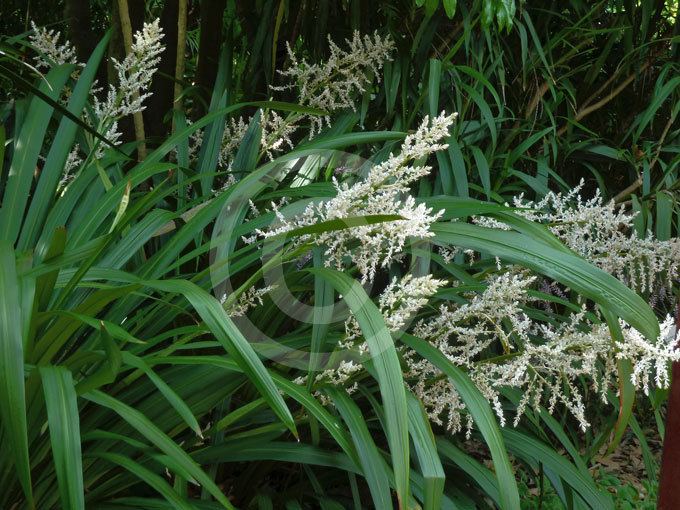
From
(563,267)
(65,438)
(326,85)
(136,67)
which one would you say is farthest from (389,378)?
(326,85)

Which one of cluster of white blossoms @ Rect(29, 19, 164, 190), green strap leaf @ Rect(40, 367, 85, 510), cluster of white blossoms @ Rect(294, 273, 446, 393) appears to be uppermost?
cluster of white blossoms @ Rect(29, 19, 164, 190)

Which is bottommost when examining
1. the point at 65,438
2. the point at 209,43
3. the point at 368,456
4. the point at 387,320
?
the point at 65,438

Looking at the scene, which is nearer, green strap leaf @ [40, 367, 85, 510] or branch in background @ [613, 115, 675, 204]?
green strap leaf @ [40, 367, 85, 510]

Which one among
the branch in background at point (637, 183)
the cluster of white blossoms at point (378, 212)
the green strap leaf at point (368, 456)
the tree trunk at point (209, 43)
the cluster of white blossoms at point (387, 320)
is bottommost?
the green strap leaf at point (368, 456)

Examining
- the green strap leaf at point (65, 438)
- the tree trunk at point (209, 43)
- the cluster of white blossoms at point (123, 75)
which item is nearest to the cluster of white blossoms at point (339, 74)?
the cluster of white blossoms at point (123, 75)

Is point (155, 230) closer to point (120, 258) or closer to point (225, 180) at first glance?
point (120, 258)

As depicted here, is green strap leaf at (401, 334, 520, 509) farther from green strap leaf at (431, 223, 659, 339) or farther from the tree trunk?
the tree trunk

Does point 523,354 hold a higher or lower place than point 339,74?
lower

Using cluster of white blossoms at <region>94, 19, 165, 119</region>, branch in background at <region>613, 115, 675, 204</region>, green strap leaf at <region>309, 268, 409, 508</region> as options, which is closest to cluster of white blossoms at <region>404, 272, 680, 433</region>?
green strap leaf at <region>309, 268, 409, 508</region>

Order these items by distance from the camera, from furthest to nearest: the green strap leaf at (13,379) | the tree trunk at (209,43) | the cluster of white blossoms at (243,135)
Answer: the tree trunk at (209,43) → the cluster of white blossoms at (243,135) → the green strap leaf at (13,379)

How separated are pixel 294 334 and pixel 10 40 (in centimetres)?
106

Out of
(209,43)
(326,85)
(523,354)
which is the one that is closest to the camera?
(523,354)

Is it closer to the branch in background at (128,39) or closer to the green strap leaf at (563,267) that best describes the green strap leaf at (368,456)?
the green strap leaf at (563,267)

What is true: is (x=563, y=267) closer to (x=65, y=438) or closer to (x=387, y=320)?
(x=387, y=320)
